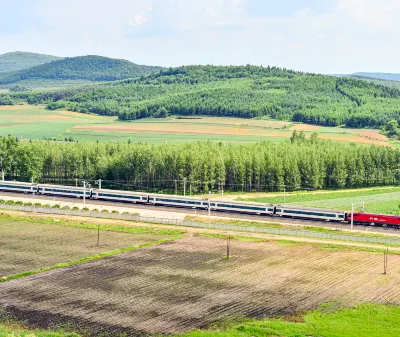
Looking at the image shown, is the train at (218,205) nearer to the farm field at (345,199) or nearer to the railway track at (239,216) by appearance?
the railway track at (239,216)

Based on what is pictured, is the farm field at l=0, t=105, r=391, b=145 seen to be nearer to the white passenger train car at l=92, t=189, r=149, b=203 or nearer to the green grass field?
the white passenger train car at l=92, t=189, r=149, b=203

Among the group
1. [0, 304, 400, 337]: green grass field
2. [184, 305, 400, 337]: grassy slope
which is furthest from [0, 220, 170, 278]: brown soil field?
[184, 305, 400, 337]: grassy slope

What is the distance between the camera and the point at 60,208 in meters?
94.2

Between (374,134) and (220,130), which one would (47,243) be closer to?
(220,130)

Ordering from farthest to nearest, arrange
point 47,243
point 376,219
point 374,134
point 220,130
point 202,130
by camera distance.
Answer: point 220,130, point 202,130, point 374,134, point 376,219, point 47,243

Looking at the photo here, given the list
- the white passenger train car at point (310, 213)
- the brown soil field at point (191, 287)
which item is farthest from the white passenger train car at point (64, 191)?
the brown soil field at point (191, 287)

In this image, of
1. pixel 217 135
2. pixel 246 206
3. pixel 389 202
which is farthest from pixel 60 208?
pixel 217 135

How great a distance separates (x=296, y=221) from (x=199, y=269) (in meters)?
29.4

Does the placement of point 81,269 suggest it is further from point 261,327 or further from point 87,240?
point 261,327

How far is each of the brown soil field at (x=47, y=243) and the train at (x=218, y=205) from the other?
1761 cm

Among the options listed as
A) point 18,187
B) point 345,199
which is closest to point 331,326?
point 345,199

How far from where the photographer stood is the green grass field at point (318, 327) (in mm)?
44281

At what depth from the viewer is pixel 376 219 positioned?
275ft

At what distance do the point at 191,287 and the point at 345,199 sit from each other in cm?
5632
